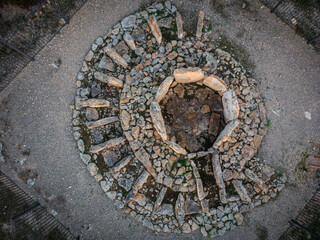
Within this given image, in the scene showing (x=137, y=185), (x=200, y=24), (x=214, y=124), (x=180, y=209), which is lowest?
(x=180, y=209)

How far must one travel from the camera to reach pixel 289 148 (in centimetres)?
→ 1062

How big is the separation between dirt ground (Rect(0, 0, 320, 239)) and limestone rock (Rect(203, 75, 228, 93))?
5.78ft

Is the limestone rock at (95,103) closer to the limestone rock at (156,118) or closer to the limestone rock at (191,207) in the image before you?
the limestone rock at (156,118)

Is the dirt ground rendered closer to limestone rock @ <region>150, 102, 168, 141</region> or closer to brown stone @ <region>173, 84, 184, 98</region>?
brown stone @ <region>173, 84, 184, 98</region>

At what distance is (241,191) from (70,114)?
8.87m

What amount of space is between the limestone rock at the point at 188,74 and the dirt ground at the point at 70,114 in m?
2.11

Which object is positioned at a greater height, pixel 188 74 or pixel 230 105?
pixel 188 74

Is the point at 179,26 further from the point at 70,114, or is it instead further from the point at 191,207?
the point at 191,207

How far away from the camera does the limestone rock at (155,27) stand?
10.4 metres

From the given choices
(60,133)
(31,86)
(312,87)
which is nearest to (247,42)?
(312,87)

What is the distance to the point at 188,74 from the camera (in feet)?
33.8

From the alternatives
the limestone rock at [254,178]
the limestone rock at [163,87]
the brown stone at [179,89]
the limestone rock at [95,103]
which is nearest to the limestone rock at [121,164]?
the limestone rock at [95,103]

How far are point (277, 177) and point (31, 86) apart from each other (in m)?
12.7

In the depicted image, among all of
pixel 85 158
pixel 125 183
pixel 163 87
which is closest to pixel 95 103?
pixel 85 158
